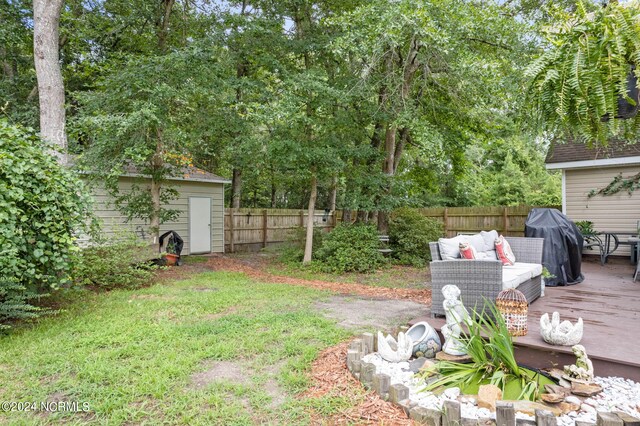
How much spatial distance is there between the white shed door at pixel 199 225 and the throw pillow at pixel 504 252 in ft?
29.3

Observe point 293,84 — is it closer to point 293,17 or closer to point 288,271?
point 293,17

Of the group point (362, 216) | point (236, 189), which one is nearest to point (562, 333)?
point (362, 216)

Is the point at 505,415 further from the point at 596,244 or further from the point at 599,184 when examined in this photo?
the point at 599,184

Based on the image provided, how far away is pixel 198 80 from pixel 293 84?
2138 mm

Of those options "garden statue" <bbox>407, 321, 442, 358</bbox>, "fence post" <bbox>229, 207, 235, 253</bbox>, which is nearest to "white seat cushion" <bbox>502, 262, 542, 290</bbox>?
"garden statue" <bbox>407, 321, 442, 358</bbox>

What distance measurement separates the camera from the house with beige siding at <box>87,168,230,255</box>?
32.9 feet

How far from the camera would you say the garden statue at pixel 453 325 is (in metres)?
3.22

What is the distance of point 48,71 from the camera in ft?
20.3

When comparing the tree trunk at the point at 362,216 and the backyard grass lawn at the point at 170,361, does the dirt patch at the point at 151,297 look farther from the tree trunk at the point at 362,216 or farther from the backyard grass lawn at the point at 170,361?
the tree trunk at the point at 362,216

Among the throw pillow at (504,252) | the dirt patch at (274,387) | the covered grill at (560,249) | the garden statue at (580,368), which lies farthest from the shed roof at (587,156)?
the dirt patch at (274,387)

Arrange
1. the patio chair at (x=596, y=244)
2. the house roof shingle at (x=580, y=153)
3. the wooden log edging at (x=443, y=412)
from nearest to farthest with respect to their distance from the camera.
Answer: the wooden log edging at (x=443, y=412) < the patio chair at (x=596, y=244) < the house roof shingle at (x=580, y=153)

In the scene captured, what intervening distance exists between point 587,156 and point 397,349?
28.0 ft

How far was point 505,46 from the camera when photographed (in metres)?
7.77

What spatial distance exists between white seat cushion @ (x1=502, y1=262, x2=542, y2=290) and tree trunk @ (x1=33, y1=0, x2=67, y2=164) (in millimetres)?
6727
